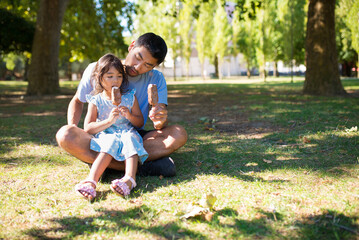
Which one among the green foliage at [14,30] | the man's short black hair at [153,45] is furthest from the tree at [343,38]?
the man's short black hair at [153,45]

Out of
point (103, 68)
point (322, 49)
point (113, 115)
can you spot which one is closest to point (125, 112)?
point (113, 115)

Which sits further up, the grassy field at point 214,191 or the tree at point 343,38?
the tree at point 343,38

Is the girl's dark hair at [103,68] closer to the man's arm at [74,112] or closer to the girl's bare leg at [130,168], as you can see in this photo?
the man's arm at [74,112]

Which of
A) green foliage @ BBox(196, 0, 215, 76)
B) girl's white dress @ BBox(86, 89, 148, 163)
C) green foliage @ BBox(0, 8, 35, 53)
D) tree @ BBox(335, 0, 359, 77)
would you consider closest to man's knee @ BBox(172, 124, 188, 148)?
girl's white dress @ BBox(86, 89, 148, 163)

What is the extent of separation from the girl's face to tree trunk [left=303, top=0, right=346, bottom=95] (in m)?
7.67

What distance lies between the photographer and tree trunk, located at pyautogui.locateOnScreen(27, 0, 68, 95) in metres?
10.9

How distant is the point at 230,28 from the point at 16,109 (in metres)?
30.6

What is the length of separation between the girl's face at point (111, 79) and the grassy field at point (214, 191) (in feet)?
2.68

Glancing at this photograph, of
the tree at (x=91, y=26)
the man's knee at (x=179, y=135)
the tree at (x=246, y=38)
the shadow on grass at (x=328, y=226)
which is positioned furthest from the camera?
the tree at (x=246, y=38)

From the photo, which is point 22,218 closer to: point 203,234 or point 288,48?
point 203,234

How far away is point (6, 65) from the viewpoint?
40.3 metres

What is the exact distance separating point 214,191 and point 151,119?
930 mm

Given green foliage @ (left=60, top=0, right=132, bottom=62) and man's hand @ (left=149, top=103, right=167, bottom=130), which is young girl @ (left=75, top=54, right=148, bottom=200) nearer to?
man's hand @ (left=149, top=103, right=167, bottom=130)

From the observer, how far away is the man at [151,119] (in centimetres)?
281
